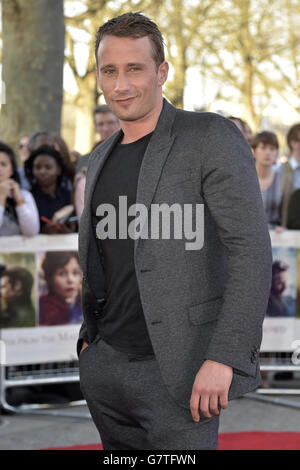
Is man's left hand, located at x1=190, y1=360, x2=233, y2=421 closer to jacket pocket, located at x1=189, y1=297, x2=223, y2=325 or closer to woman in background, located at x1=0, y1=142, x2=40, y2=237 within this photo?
jacket pocket, located at x1=189, y1=297, x2=223, y2=325

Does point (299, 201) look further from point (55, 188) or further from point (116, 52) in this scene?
point (116, 52)

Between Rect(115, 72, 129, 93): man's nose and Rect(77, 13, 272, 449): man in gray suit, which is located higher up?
Rect(115, 72, 129, 93): man's nose

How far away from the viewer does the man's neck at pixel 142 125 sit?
2.41 meters

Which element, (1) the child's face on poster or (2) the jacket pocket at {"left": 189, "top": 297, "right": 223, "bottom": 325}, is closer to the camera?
(2) the jacket pocket at {"left": 189, "top": 297, "right": 223, "bottom": 325}

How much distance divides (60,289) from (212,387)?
3393 mm

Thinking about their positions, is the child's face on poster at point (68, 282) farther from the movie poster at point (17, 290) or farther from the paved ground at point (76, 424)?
the paved ground at point (76, 424)

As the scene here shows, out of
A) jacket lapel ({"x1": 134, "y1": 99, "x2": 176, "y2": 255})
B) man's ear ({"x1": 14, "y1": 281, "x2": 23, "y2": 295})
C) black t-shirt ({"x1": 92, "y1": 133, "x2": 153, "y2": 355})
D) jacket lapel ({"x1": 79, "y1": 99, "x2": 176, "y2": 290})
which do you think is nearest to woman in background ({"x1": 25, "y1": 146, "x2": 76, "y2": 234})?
man's ear ({"x1": 14, "y1": 281, "x2": 23, "y2": 295})

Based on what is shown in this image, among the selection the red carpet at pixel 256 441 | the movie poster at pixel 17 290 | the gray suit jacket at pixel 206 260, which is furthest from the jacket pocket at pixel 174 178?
the movie poster at pixel 17 290

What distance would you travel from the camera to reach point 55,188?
566 cm

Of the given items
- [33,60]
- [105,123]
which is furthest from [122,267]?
[33,60]

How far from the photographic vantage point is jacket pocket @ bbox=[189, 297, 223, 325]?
2.26 metres

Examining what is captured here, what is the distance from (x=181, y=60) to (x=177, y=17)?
6.00ft

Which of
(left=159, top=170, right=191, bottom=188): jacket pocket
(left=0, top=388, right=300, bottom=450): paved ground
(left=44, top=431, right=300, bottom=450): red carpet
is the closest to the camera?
(left=159, top=170, right=191, bottom=188): jacket pocket

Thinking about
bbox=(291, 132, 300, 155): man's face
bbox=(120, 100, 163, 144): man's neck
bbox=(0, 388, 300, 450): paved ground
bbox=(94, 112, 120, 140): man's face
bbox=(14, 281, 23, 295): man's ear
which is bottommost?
bbox=(0, 388, 300, 450): paved ground
